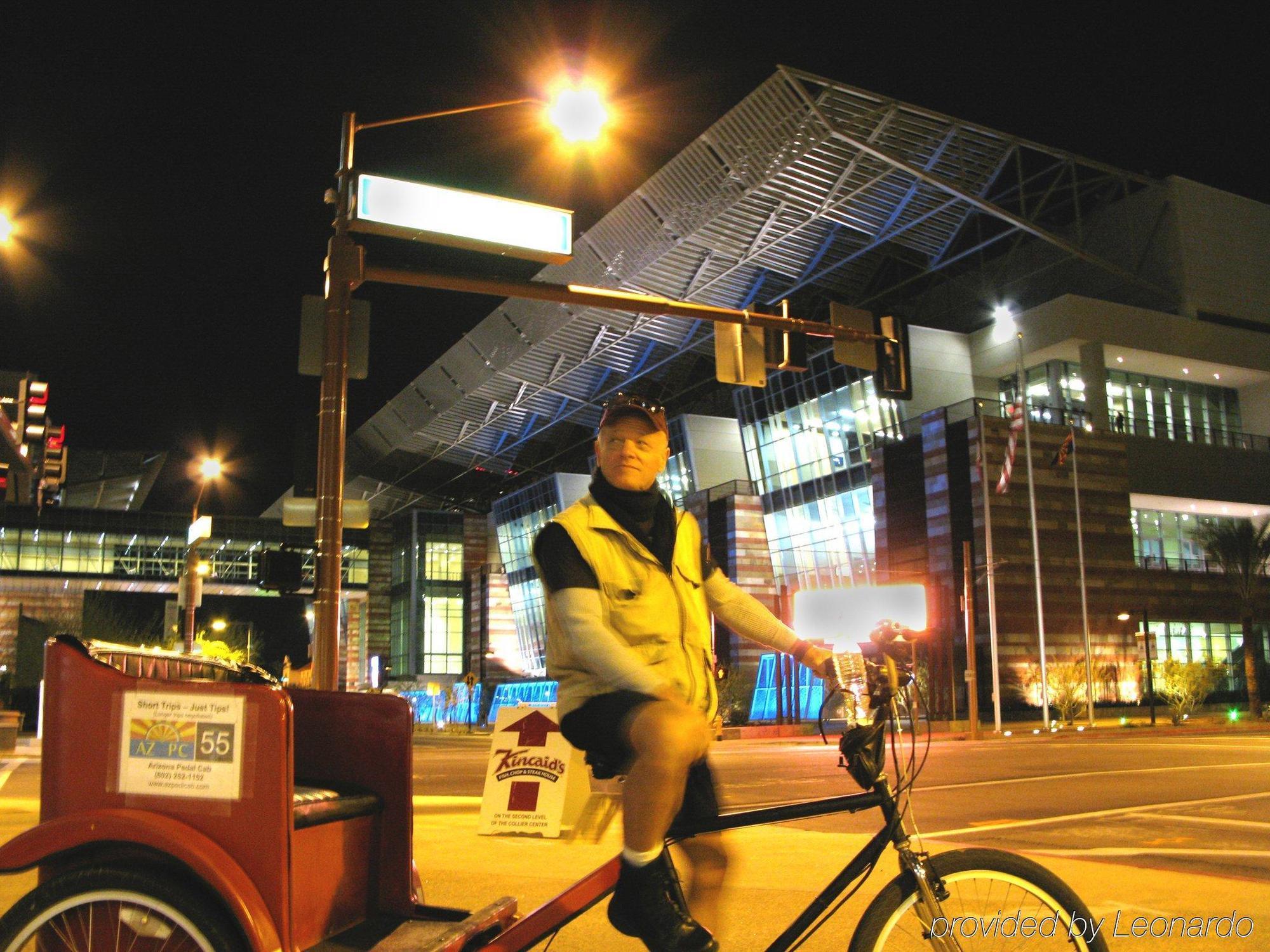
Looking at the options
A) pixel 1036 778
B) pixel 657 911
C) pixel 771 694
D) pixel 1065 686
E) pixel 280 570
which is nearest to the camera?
pixel 657 911

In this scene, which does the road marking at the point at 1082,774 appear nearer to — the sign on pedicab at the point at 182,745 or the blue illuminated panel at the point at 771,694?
the sign on pedicab at the point at 182,745

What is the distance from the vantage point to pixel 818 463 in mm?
54156

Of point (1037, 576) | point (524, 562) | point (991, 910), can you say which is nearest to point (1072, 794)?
point (991, 910)

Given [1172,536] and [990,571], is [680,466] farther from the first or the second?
[990,571]

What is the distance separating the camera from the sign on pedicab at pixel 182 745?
3391 mm

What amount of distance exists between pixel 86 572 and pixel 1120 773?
76.9 meters

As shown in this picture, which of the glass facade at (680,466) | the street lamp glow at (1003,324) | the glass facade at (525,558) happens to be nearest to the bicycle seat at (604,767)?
the street lamp glow at (1003,324)

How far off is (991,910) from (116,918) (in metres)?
2.49

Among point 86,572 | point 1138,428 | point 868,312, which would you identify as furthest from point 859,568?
point 86,572

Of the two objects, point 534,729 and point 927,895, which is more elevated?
point 534,729

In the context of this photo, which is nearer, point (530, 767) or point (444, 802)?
point (530, 767)

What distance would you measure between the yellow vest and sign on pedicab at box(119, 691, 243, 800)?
3.20 ft

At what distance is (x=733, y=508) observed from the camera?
186 feet

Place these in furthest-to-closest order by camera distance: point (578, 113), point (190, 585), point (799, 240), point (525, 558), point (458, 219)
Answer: point (525, 558)
point (799, 240)
point (190, 585)
point (578, 113)
point (458, 219)
